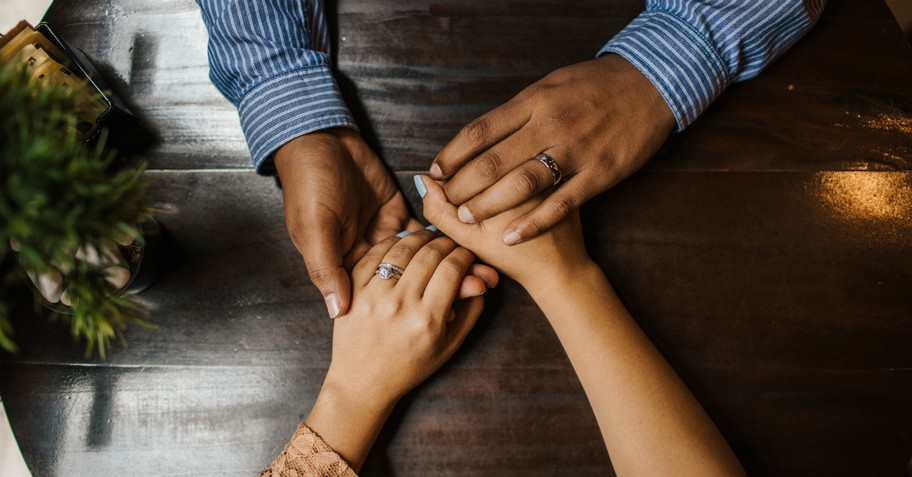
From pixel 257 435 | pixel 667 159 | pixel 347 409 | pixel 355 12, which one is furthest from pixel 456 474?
pixel 355 12

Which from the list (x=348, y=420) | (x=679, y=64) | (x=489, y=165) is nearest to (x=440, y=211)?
(x=489, y=165)

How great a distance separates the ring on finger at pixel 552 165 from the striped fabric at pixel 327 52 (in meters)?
0.24

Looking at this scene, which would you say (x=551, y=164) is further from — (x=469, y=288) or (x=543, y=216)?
(x=469, y=288)

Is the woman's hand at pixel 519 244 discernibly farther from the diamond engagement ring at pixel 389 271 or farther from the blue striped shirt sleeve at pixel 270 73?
the blue striped shirt sleeve at pixel 270 73

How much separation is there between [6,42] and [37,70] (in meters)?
0.05

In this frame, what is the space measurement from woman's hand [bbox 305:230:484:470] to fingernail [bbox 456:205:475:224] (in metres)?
0.06

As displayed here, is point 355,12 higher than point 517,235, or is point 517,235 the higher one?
point 355,12

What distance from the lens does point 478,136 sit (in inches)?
32.3

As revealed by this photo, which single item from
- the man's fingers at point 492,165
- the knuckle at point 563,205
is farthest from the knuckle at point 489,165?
the knuckle at point 563,205

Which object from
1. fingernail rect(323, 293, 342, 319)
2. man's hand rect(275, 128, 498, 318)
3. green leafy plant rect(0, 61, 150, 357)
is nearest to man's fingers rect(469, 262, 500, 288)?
man's hand rect(275, 128, 498, 318)

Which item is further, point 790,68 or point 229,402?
point 790,68

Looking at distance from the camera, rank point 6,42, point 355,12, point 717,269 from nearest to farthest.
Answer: point 6,42 < point 717,269 < point 355,12

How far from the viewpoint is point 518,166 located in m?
0.82

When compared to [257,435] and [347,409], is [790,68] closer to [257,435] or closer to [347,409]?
[347,409]
